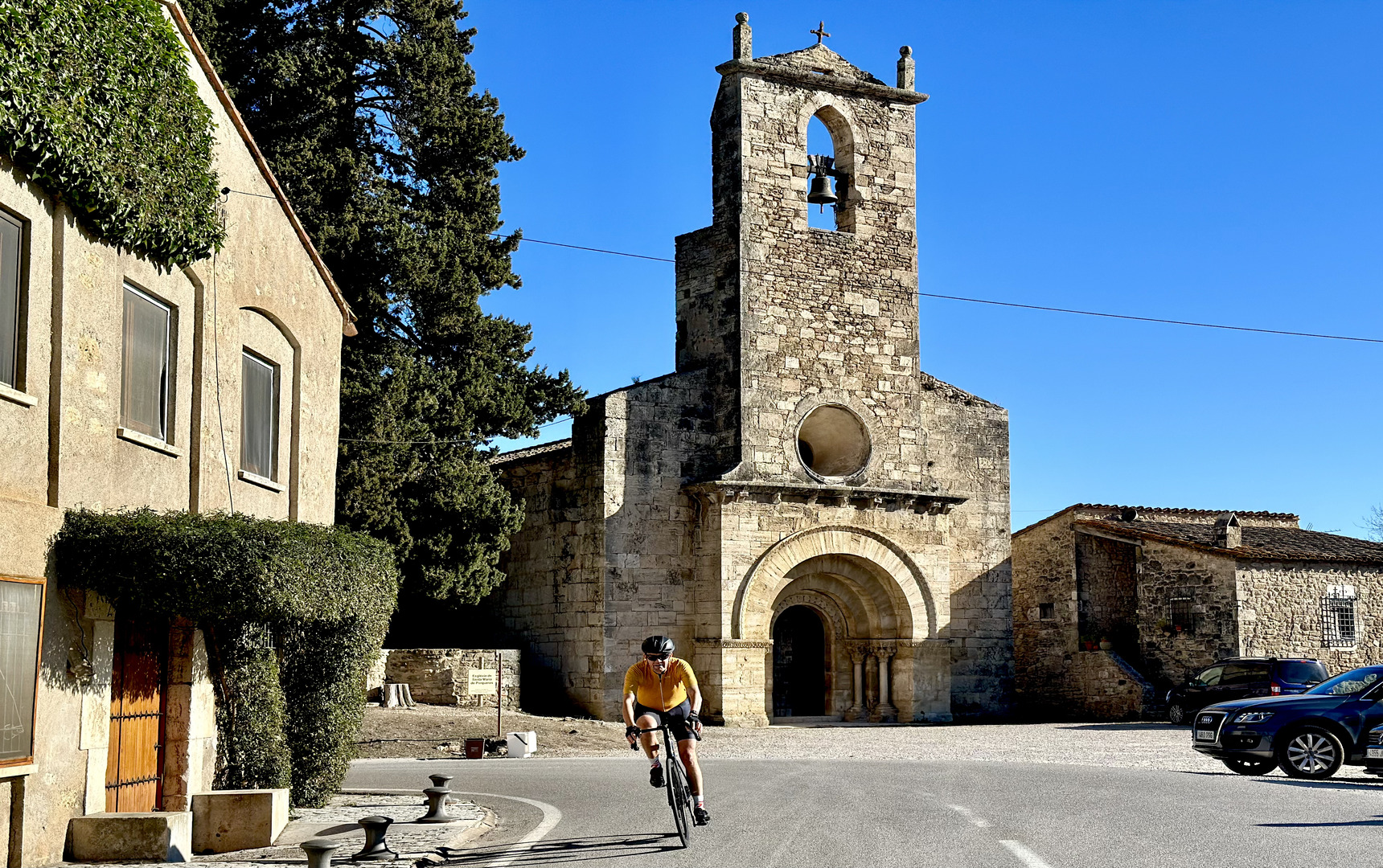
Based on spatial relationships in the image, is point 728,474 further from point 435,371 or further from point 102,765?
point 102,765

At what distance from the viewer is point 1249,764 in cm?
1789

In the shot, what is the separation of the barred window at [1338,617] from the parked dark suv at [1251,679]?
17.6ft

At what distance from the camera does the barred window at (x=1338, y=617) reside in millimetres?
31250

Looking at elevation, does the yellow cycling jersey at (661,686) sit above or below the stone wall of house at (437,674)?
above

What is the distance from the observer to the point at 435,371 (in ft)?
90.4

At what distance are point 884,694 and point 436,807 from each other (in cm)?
1835

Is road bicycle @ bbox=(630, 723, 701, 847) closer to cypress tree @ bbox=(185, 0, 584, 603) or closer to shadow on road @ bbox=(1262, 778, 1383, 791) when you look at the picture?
shadow on road @ bbox=(1262, 778, 1383, 791)

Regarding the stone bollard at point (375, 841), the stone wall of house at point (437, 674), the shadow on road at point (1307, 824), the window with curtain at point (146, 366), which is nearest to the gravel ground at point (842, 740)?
the stone wall of house at point (437, 674)

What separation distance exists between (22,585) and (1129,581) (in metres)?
28.9

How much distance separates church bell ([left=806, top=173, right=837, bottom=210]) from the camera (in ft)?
96.6

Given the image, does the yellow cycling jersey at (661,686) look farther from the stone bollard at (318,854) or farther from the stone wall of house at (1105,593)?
the stone wall of house at (1105,593)

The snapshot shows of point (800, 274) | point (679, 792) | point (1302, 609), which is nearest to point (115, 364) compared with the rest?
point (679, 792)

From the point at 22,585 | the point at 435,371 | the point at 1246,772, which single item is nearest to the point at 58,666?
the point at 22,585

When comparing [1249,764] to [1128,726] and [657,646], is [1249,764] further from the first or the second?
[1128,726]
